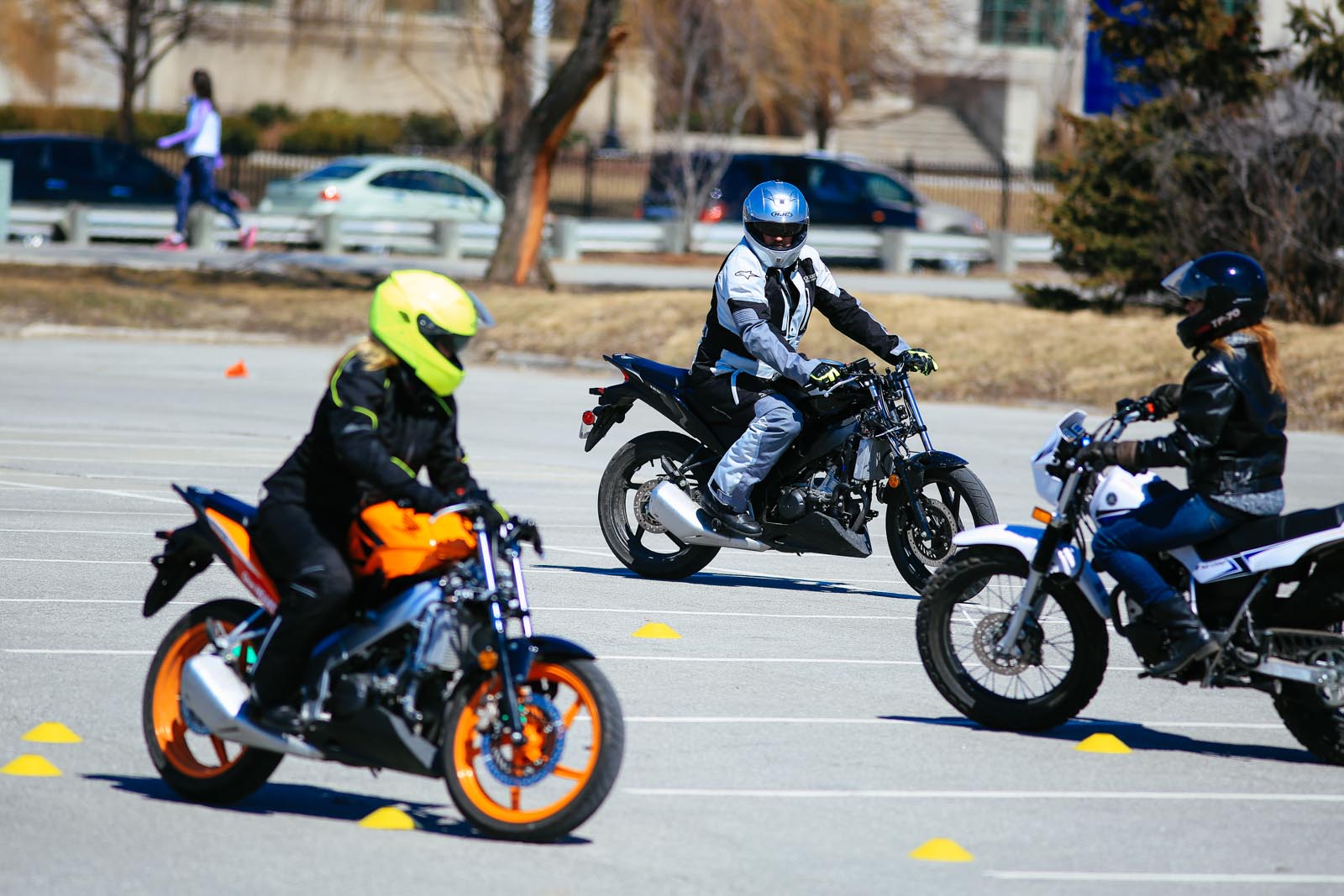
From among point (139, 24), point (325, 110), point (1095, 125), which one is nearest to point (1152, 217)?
point (1095, 125)

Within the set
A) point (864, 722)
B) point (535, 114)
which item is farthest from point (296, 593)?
point (535, 114)

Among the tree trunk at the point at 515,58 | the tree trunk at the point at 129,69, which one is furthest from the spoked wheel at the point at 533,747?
the tree trunk at the point at 129,69

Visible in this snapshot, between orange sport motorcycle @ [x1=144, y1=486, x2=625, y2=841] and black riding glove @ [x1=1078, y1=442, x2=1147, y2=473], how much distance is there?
1.98 m

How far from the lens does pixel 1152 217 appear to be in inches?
865

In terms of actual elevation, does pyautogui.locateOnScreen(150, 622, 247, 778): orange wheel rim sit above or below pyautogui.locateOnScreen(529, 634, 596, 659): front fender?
below

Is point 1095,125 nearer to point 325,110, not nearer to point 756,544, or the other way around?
point 756,544

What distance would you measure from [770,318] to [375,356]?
3.97m

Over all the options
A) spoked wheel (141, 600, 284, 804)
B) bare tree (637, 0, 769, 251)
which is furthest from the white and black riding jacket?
bare tree (637, 0, 769, 251)

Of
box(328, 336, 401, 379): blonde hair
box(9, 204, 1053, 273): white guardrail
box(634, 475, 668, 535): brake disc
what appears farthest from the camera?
box(9, 204, 1053, 273): white guardrail

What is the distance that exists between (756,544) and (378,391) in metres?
4.05

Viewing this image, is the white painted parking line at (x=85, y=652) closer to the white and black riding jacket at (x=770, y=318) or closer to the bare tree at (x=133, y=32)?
the white and black riding jacket at (x=770, y=318)

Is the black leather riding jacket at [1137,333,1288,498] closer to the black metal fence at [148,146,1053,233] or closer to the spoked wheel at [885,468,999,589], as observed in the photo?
the spoked wheel at [885,468,999,589]

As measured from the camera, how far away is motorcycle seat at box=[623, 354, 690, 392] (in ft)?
31.5

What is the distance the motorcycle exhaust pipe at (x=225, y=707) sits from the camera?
18.1 ft
